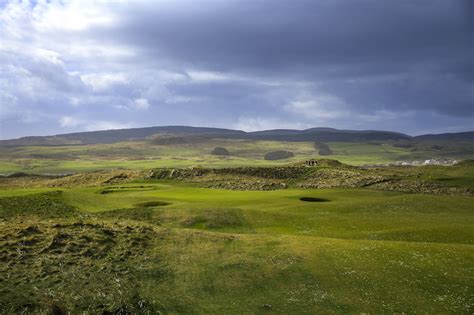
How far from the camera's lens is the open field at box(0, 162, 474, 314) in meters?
28.6

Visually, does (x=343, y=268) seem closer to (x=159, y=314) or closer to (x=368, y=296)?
(x=368, y=296)

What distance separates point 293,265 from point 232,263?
17.2 feet

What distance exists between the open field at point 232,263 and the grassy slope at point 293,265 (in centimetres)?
10

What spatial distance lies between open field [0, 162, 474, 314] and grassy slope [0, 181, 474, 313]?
0.10 metres

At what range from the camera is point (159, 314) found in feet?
89.8

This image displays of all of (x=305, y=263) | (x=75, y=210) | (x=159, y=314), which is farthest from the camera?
(x=75, y=210)

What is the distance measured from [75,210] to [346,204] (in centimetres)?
3896

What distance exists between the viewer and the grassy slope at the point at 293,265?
95.3 feet

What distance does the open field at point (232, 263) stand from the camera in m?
28.6

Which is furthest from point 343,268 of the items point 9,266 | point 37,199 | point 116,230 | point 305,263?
point 37,199

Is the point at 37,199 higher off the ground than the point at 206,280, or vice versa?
the point at 37,199

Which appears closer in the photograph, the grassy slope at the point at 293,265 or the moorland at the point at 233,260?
the moorland at the point at 233,260

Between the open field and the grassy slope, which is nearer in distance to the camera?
the open field

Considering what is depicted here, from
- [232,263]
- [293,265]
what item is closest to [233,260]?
[232,263]
